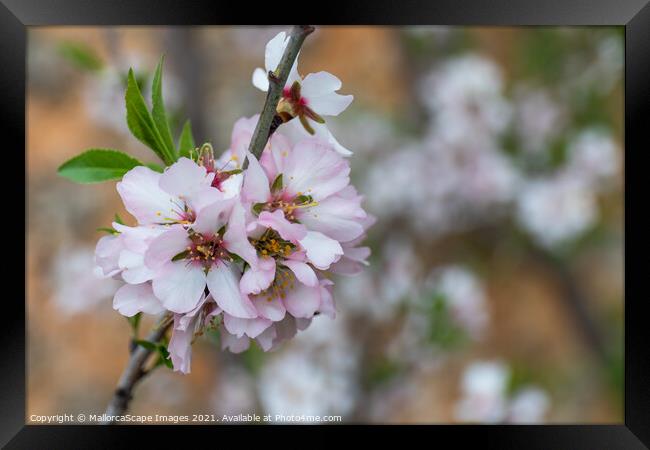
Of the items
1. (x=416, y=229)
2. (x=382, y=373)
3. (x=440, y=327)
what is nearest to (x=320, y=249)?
(x=440, y=327)

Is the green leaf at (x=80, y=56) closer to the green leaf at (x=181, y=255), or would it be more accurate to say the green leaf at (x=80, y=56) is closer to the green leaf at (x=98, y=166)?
the green leaf at (x=98, y=166)

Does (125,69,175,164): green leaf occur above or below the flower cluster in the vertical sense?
above

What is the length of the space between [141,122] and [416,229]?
6.82 feet

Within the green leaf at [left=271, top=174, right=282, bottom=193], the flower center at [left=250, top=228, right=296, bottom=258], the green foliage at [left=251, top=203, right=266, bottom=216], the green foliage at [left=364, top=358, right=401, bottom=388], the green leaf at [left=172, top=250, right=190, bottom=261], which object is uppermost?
the green leaf at [left=271, top=174, right=282, bottom=193]

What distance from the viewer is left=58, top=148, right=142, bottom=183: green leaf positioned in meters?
0.60

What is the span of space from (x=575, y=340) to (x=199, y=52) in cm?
221

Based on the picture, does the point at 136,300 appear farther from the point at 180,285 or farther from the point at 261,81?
the point at 261,81

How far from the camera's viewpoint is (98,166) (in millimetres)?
609

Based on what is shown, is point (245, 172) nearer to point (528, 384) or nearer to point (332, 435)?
point (332, 435)

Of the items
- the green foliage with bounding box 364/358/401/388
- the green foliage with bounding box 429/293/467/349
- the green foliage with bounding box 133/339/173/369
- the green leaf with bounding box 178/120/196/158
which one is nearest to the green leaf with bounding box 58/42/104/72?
the green leaf with bounding box 178/120/196/158

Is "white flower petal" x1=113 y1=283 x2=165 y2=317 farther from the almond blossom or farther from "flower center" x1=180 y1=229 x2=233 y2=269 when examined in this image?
the almond blossom

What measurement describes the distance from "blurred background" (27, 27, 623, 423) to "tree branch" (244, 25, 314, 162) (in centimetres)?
90

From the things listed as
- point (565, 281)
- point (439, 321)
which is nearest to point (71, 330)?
point (439, 321)

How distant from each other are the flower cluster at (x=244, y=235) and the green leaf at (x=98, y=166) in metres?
0.07
